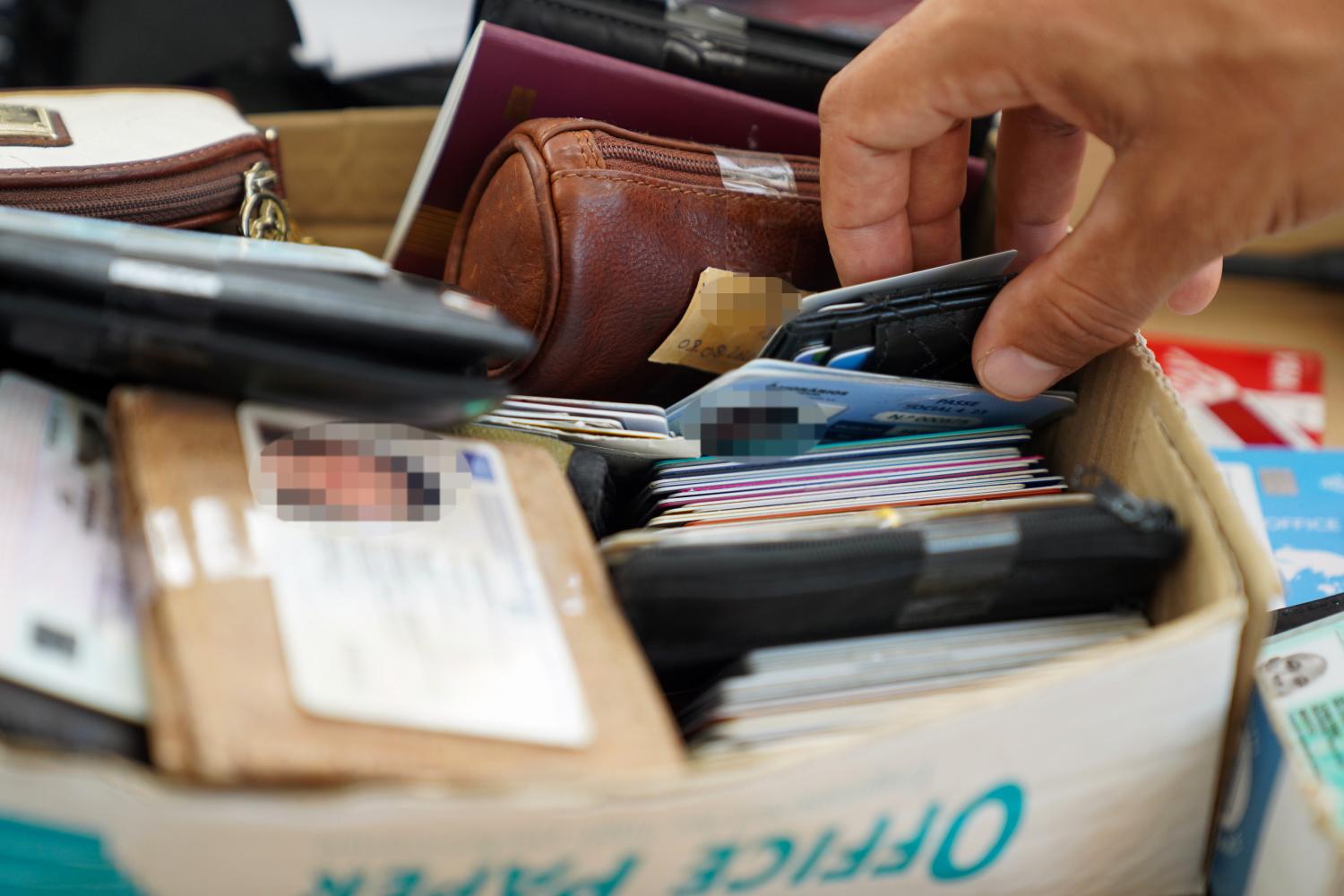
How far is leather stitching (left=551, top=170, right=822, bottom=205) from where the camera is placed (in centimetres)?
68

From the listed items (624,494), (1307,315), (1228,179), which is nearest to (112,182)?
(624,494)

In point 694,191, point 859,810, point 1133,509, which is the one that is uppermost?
point 694,191

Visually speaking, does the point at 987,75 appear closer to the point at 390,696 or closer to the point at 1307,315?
the point at 390,696

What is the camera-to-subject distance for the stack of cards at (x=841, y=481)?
2.04 feet

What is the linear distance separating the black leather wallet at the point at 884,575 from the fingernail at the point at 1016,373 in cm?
11

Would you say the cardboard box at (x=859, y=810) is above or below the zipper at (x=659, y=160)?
below

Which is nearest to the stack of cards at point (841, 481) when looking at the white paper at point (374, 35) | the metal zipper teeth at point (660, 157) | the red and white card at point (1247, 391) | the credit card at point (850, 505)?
the credit card at point (850, 505)

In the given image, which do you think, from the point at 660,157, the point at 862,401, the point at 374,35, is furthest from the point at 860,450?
the point at 374,35

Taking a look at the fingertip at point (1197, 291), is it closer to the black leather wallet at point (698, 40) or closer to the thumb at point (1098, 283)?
the thumb at point (1098, 283)

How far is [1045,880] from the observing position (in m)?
0.54

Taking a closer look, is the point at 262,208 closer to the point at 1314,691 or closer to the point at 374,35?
the point at 374,35

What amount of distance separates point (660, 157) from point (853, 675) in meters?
0.38

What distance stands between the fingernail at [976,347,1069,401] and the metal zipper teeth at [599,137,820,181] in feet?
0.75

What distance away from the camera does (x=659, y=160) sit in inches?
28.1
